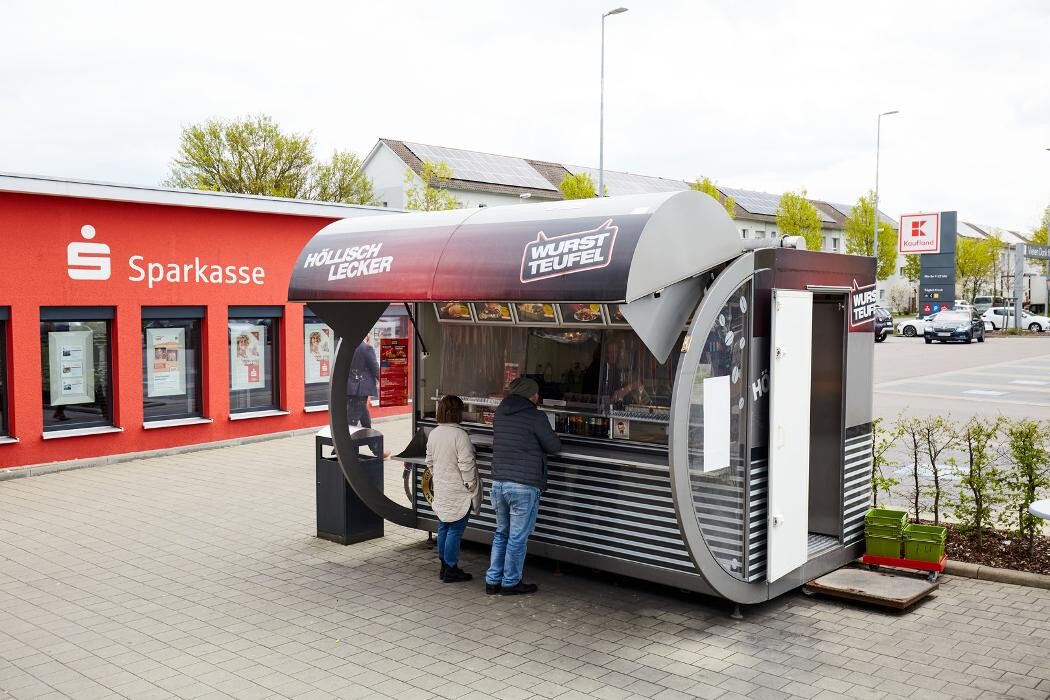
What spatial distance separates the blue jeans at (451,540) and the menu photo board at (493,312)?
1.90 metres

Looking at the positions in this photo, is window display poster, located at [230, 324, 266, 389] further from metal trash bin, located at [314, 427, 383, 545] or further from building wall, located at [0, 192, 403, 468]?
metal trash bin, located at [314, 427, 383, 545]

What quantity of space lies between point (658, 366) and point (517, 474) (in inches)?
55.9

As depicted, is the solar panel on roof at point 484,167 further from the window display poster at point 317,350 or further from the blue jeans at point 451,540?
the blue jeans at point 451,540

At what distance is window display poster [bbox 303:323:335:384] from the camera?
50.2 feet

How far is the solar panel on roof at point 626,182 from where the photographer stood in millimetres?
56062

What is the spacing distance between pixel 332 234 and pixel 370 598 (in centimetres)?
297

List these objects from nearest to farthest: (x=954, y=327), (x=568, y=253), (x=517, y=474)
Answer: (x=568, y=253), (x=517, y=474), (x=954, y=327)

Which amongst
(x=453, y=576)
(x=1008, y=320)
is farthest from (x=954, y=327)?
(x=453, y=576)

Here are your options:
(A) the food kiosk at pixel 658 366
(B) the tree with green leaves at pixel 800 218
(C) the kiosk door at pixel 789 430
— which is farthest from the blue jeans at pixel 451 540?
(B) the tree with green leaves at pixel 800 218

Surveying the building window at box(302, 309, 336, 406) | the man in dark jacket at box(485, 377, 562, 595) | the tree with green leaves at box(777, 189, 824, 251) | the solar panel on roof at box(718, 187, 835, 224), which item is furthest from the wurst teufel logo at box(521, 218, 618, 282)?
the solar panel on roof at box(718, 187, 835, 224)

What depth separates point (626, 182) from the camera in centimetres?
5906

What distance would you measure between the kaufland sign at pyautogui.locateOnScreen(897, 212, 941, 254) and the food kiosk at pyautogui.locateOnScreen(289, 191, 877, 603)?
4322cm

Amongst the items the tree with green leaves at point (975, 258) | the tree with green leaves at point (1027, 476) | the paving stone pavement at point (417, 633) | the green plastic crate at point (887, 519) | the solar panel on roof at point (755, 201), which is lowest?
the paving stone pavement at point (417, 633)

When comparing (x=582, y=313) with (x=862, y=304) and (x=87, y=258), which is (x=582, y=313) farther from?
(x=87, y=258)
